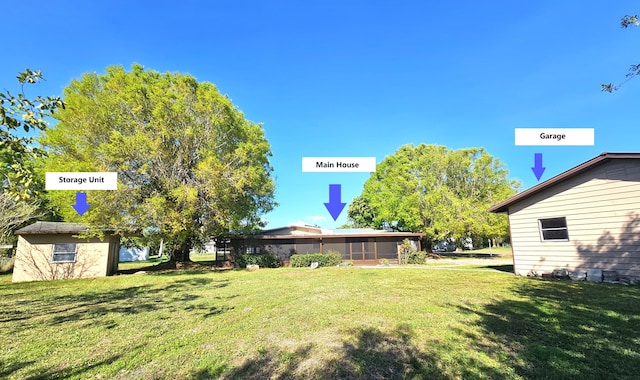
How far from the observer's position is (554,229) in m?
11.3

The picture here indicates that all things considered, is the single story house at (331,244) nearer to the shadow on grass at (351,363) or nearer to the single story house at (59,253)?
the single story house at (59,253)

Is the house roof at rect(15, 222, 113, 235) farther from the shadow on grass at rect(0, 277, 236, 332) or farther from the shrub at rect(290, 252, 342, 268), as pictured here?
the shrub at rect(290, 252, 342, 268)

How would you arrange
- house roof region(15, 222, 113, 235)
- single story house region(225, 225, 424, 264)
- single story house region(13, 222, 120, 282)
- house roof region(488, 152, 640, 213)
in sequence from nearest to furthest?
1. house roof region(488, 152, 640, 213)
2. house roof region(15, 222, 113, 235)
3. single story house region(13, 222, 120, 282)
4. single story house region(225, 225, 424, 264)

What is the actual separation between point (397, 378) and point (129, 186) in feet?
58.0

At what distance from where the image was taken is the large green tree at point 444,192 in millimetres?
27328

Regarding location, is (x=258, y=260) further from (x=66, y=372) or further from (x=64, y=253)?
(x=66, y=372)

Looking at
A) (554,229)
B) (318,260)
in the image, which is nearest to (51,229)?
(318,260)

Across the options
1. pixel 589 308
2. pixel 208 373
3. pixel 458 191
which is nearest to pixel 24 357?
pixel 208 373

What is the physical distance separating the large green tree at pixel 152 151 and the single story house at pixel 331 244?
5.07 m

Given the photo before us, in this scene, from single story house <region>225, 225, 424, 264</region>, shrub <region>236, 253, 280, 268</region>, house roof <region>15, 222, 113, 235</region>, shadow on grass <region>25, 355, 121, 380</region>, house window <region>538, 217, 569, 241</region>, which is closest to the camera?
shadow on grass <region>25, 355, 121, 380</region>

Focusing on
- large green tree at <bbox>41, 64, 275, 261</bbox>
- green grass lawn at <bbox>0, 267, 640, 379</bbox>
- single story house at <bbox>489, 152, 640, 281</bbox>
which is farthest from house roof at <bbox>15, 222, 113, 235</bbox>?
single story house at <bbox>489, 152, 640, 281</bbox>

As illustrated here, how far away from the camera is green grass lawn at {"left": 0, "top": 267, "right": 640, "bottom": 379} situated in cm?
392

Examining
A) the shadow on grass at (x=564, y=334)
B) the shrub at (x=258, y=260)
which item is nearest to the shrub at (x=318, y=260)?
the shrub at (x=258, y=260)

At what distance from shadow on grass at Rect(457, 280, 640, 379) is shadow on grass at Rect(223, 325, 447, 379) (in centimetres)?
116
